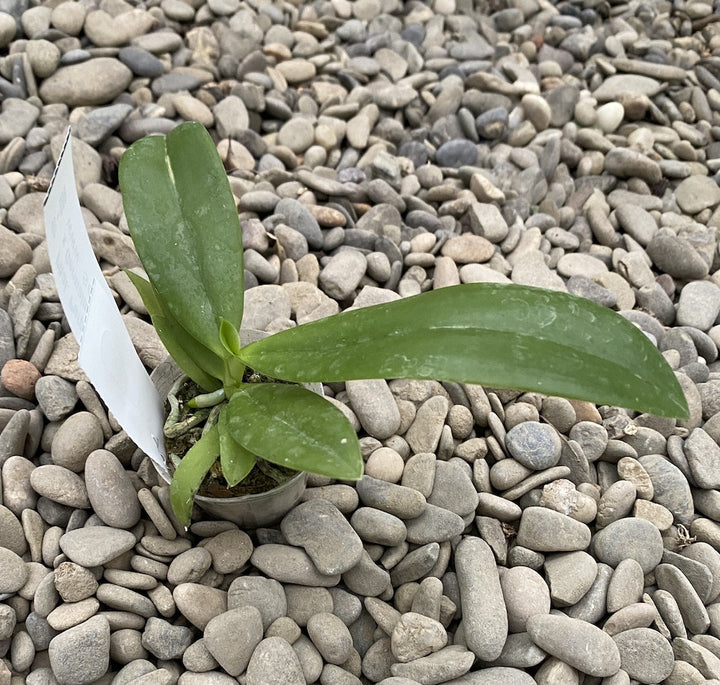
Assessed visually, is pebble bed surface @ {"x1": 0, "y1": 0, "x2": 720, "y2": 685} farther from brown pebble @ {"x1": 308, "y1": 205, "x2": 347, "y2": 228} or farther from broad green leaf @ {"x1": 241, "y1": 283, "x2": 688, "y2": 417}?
broad green leaf @ {"x1": 241, "y1": 283, "x2": 688, "y2": 417}

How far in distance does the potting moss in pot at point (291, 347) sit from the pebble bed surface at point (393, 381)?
0.16m

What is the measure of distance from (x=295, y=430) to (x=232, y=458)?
0.10 m

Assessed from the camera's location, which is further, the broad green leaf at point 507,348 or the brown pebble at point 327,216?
the brown pebble at point 327,216

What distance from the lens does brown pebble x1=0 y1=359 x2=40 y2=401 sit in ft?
3.57

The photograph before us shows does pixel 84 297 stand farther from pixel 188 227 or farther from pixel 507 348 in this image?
pixel 507 348

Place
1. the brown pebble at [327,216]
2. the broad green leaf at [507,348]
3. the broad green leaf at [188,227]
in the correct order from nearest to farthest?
the broad green leaf at [507,348], the broad green leaf at [188,227], the brown pebble at [327,216]

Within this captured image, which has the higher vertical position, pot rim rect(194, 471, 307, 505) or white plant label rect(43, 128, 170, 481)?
white plant label rect(43, 128, 170, 481)

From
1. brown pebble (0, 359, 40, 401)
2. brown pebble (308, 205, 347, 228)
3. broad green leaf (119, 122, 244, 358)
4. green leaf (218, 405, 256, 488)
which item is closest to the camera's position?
green leaf (218, 405, 256, 488)

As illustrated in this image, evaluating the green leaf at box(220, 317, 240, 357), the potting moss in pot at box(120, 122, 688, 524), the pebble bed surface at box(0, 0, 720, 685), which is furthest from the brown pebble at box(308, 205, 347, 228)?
the green leaf at box(220, 317, 240, 357)

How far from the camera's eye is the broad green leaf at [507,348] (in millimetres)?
708

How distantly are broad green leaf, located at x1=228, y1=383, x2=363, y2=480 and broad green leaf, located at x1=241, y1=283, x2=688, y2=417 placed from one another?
0.04 m

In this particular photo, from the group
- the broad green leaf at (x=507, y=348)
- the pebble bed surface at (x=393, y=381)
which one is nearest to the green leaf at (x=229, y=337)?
the broad green leaf at (x=507, y=348)

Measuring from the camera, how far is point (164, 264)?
0.93 m

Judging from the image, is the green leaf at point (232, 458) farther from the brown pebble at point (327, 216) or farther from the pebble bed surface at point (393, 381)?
the brown pebble at point (327, 216)
